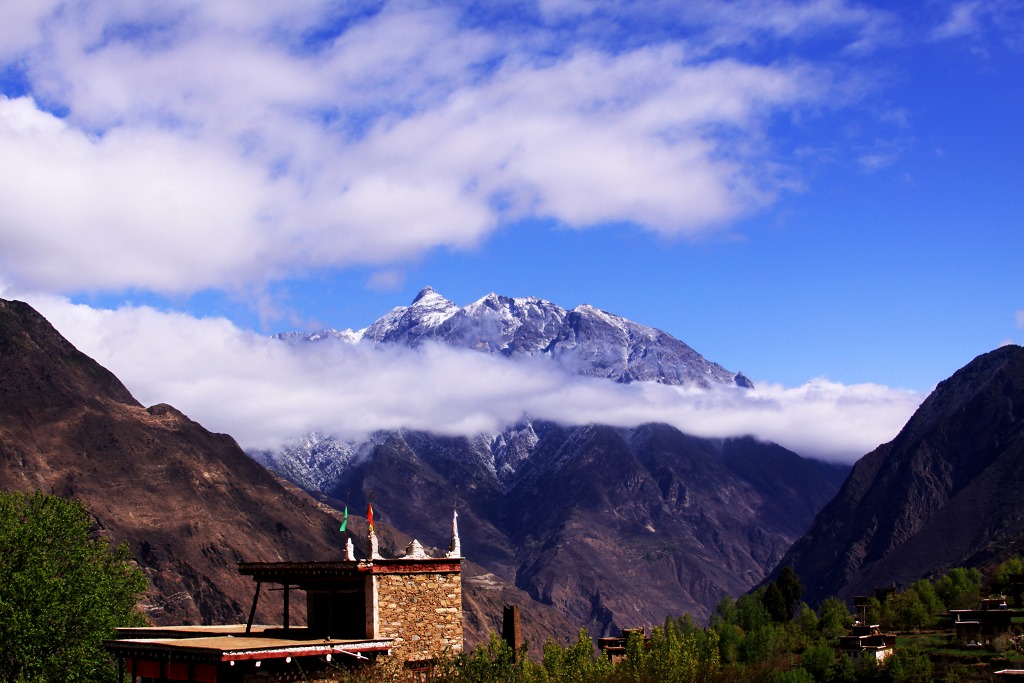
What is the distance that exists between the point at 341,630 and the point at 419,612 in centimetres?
250

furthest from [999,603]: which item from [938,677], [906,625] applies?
[938,677]

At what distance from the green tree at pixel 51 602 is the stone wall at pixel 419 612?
15.2 m

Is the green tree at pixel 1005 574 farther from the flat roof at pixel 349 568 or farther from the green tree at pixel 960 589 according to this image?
the flat roof at pixel 349 568

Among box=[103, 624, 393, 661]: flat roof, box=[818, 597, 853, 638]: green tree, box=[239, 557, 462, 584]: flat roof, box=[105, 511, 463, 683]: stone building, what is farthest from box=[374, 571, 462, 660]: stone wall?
box=[818, 597, 853, 638]: green tree

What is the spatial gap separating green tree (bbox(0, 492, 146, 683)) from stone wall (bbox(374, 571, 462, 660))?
49.8 feet

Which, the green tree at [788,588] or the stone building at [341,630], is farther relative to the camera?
the green tree at [788,588]

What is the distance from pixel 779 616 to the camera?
143500mm

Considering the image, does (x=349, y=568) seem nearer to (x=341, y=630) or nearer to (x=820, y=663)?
(x=341, y=630)

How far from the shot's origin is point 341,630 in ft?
108

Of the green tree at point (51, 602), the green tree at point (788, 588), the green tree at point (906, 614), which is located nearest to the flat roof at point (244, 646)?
the green tree at point (51, 602)

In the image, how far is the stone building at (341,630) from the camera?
29688 mm

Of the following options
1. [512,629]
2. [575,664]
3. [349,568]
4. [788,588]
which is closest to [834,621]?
[788,588]

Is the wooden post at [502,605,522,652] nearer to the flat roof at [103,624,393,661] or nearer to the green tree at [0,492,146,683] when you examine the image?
the flat roof at [103,624,393,661]

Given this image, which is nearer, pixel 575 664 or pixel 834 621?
pixel 575 664
